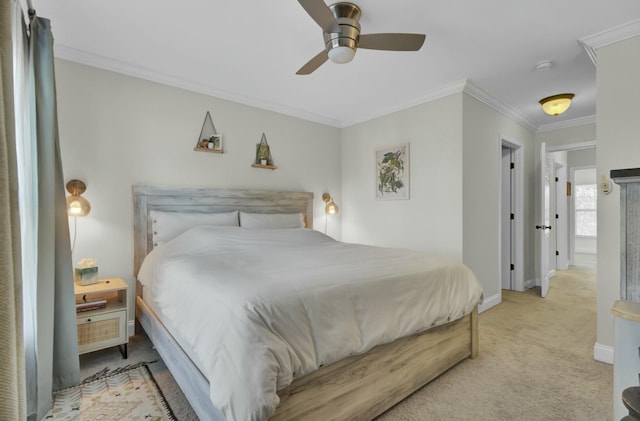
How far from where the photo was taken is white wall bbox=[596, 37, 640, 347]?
2.22 meters

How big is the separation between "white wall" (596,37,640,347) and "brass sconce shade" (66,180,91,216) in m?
4.08

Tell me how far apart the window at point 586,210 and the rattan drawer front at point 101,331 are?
10057 millimetres

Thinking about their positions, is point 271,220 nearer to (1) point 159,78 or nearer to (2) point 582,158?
(1) point 159,78

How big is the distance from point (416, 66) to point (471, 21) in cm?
69

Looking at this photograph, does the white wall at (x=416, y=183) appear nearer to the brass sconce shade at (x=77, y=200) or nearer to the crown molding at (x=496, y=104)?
the crown molding at (x=496, y=104)

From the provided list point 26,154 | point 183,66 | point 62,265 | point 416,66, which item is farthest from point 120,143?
point 416,66

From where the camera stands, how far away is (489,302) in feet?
11.7

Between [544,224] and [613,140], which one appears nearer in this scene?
[613,140]

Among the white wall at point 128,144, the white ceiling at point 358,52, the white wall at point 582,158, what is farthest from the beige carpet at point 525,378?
the white wall at point 582,158

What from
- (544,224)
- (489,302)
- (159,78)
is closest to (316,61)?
(159,78)

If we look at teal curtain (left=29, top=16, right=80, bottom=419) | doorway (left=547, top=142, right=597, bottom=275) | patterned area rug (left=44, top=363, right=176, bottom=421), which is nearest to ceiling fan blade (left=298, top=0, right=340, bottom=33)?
teal curtain (left=29, top=16, right=80, bottom=419)

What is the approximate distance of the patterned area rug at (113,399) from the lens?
1712 mm

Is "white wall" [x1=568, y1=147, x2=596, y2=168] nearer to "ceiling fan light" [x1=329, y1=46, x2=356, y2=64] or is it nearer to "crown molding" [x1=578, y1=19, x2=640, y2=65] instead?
"crown molding" [x1=578, y1=19, x2=640, y2=65]

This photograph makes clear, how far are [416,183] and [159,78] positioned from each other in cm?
296
